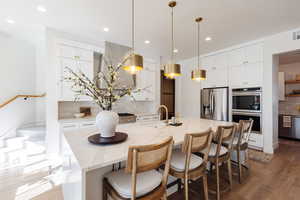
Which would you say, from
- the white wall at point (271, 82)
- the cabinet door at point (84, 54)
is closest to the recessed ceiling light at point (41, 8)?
the cabinet door at point (84, 54)

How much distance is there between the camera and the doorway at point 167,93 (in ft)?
18.3

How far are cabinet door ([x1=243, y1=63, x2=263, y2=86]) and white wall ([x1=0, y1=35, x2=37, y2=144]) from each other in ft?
20.3

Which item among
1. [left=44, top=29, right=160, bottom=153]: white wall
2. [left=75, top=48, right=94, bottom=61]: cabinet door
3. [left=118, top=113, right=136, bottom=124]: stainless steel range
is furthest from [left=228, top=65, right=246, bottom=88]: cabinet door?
[left=44, top=29, right=160, bottom=153]: white wall

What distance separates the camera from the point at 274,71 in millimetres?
3379

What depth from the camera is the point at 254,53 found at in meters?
3.57

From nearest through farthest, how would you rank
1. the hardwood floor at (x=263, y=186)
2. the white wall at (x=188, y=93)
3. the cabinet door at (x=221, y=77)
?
the hardwood floor at (x=263, y=186) < the cabinet door at (x=221, y=77) < the white wall at (x=188, y=93)

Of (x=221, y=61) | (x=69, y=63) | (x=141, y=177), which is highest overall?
(x=221, y=61)

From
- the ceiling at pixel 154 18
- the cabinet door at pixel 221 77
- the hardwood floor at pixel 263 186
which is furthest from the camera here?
the cabinet door at pixel 221 77

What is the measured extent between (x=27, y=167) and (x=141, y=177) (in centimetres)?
268

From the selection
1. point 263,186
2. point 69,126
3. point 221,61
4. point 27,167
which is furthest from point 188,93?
point 27,167

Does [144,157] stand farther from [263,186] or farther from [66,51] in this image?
[66,51]

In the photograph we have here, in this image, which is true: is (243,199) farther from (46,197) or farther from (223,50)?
(223,50)

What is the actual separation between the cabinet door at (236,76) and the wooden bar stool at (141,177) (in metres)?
3.63

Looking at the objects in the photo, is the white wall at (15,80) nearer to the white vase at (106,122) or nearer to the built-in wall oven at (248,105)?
the white vase at (106,122)
